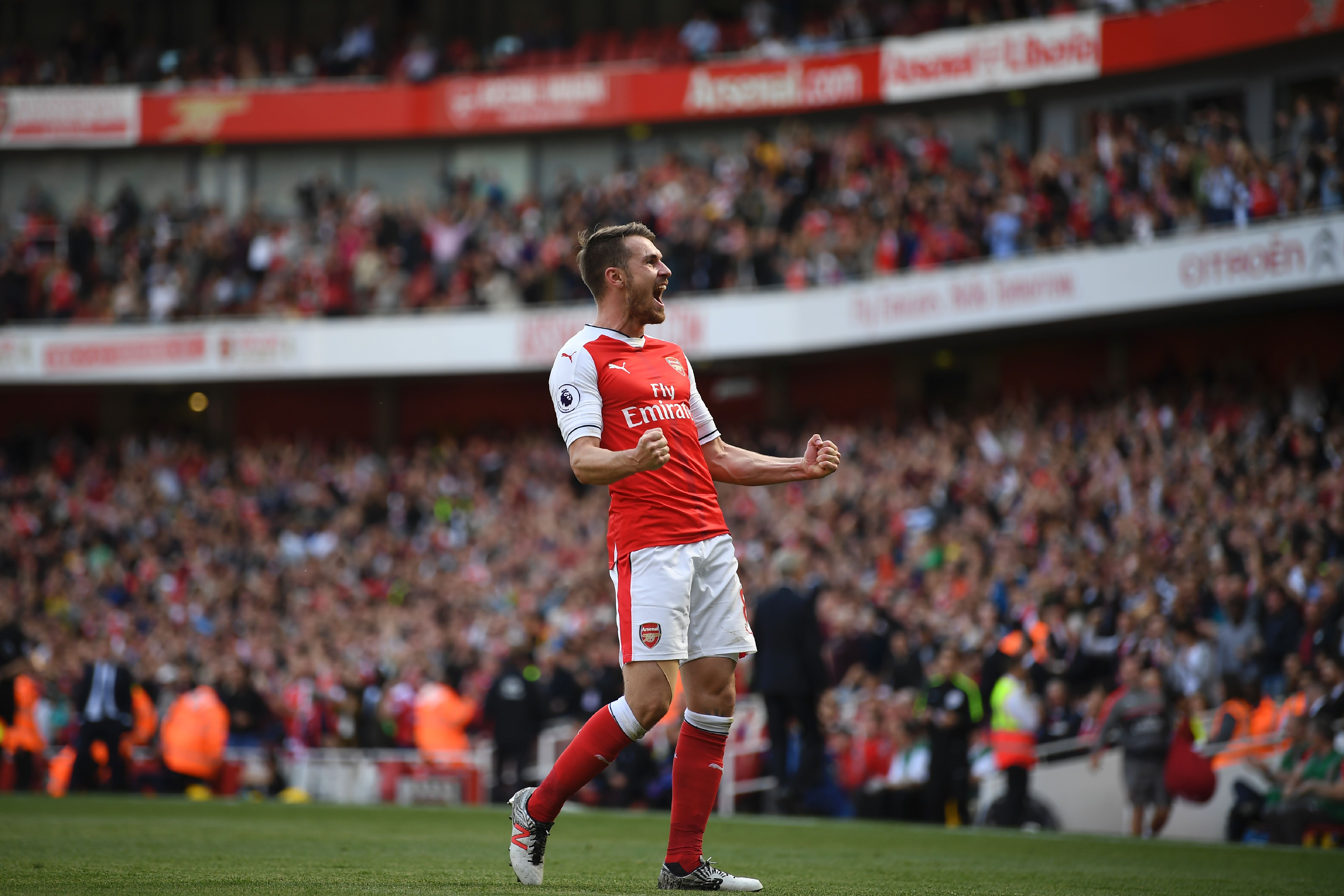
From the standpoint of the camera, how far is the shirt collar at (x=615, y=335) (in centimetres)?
591

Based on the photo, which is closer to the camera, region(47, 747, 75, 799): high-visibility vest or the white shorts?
the white shorts

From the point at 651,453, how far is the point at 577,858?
110 inches

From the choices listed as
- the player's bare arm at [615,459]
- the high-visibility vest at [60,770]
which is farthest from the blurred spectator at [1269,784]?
the high-visibility vest at [60,770]

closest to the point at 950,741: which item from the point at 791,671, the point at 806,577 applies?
the point at 791,671

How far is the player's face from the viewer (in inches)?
232

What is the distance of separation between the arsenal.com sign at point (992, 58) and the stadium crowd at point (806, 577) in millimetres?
5544

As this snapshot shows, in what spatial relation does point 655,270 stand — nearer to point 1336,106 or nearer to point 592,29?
point 1336,106

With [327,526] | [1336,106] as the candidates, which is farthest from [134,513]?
[1336,106]

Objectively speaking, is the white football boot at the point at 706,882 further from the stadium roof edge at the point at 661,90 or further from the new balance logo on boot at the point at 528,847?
the stadium roof edge at the point at 661,90

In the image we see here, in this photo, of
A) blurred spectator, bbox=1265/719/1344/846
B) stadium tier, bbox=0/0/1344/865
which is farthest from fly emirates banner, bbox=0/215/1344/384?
blurred spectator, bbox=1265/719/1344/846

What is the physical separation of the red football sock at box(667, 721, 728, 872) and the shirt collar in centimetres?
141

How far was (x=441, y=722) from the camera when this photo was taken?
1723cm

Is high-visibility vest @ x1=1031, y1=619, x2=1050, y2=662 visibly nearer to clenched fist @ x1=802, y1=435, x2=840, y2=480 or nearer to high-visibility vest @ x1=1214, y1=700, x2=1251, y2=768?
high-visibility vest @ x1=1214, y1=700, x2=1251, y2=768

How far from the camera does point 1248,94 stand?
73.9 ft
